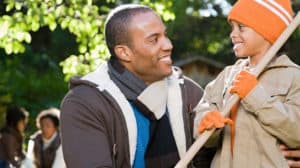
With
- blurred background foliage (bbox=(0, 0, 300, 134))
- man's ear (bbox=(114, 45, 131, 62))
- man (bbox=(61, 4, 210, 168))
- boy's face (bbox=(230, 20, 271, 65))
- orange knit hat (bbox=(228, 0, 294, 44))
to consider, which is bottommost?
blurred background foliage (bbox=(0, 0, 300, 134))

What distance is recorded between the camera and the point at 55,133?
11.6 metres

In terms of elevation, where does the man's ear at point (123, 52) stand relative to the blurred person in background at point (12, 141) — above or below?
above

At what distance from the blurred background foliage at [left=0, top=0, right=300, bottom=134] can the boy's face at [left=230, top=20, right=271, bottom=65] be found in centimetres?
486

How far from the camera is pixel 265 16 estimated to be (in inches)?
185

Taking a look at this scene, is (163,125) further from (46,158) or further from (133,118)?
(46,158)

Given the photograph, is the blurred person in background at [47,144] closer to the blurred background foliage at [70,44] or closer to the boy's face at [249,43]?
the blurred background foliage at [70,44]

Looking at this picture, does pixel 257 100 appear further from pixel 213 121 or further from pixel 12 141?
pixel 12 141

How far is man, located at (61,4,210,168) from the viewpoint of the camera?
15.8 ft

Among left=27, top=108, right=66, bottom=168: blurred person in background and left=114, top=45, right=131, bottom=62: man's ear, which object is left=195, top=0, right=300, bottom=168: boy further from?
left=27, top=108, right=66, bottom=168: blurred person in background

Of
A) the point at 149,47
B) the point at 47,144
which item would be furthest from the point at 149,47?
the point at 47,144

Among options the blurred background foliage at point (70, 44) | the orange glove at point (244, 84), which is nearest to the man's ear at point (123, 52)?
the orange glove at point (244, 84)

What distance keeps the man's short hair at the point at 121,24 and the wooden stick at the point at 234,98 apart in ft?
2.37

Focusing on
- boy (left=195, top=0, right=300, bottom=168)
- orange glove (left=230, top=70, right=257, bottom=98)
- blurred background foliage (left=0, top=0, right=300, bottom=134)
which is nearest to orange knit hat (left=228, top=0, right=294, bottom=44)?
boy (left=195, top=0, right=300, bottom=168)

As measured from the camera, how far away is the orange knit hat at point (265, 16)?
464 centimetres
